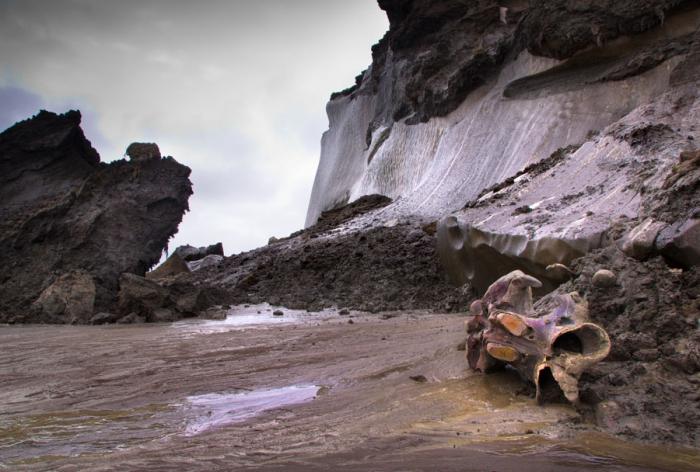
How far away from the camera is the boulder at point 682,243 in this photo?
339cm

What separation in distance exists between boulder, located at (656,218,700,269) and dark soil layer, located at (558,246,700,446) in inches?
12.1

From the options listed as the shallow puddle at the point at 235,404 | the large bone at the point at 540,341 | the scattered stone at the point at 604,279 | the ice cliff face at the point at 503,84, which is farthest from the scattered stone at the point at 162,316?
the scattered stone at the point at 604,279

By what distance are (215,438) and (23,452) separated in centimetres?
77

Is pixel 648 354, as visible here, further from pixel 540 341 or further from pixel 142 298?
pixel 142 298

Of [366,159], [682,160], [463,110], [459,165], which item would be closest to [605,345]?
[682,160]

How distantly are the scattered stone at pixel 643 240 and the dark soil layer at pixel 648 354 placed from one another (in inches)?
17.9

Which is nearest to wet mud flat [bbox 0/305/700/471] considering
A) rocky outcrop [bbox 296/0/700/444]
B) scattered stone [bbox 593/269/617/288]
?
rocky outcrop [bbox 296/0/700/444]

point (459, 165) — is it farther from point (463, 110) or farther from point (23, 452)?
point (23, 452)

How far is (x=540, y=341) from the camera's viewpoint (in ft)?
8.70

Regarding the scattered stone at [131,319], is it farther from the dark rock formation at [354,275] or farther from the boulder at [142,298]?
the dark rock formation at [354,275]

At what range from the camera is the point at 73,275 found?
10.7 meters

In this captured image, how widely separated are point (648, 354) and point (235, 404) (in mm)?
2103

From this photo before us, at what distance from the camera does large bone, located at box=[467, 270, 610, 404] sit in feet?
8.09

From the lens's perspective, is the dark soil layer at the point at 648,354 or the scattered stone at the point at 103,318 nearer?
the dark soil layer at the point at 648,354
